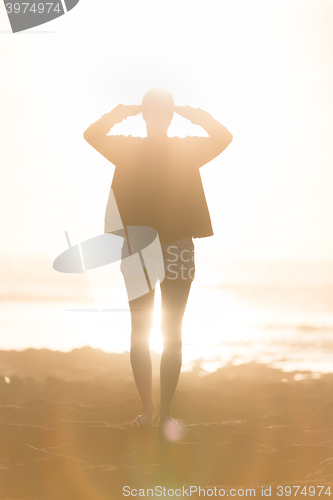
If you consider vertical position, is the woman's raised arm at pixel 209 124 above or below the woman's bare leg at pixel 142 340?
above

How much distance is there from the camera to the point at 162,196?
3328 millimetres

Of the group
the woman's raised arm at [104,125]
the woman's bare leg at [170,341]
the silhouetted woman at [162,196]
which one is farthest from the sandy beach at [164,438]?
the woman's raised arm at [104,125]

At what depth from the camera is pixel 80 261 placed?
348 cm

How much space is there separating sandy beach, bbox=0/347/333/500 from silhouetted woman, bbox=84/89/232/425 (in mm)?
459

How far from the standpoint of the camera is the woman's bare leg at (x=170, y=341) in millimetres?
3383

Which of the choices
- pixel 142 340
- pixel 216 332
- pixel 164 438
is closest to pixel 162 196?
pixel 142 340

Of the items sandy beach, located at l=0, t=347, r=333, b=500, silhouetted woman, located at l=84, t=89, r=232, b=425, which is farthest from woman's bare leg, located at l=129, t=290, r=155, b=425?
sandy beach, located at l=0, t=347, r=333, b=500

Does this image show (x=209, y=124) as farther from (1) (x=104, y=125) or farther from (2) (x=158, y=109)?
(1) (x=104, y=125)

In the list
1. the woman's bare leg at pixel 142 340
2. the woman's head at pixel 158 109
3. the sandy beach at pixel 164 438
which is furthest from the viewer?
the woman's bare leg at pixel 142 340

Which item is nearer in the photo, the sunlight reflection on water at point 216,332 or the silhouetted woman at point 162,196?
the silhouetted woman at point 162,196

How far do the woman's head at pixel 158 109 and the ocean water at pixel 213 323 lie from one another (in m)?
1.22

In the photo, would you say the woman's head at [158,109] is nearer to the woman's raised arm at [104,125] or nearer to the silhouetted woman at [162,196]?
the silhouetted woman at [162,196]

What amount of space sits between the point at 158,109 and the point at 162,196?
575 mm

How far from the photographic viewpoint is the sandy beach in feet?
10.0
